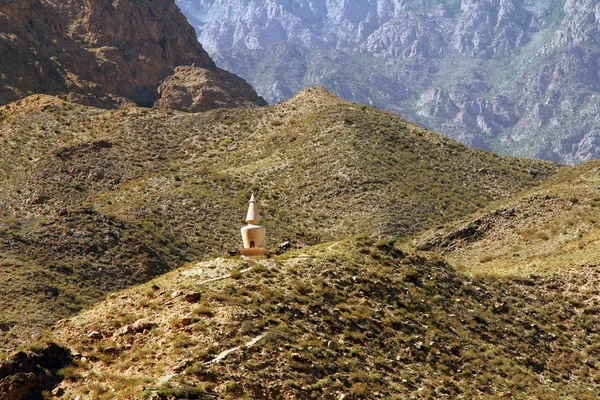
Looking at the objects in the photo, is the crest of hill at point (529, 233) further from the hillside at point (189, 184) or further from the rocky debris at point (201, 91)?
the rocky debris at point (201, 91)

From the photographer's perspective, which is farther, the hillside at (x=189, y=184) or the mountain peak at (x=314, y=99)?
the mountain peak at (x=314, y=99)

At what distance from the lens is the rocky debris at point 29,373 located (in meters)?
31.6

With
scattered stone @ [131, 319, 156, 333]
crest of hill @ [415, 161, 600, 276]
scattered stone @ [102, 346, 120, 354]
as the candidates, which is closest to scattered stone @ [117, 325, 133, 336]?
scattered stone @ [131, 319, 156, 333]

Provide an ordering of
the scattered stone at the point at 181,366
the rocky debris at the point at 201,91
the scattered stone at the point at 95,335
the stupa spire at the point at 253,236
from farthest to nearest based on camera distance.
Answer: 1. the rocky debris at the point at 201,91
2. the stupa spire at the point at 253,236
3. the scattered stone at the point at 95,335
4. the scattered stone at the point at 181,366

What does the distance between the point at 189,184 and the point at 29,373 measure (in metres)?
49.5

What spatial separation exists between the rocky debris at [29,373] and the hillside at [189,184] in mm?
18312

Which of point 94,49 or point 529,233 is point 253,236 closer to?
point 529,233

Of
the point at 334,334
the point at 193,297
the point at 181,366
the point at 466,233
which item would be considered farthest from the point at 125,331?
the point at 466,233

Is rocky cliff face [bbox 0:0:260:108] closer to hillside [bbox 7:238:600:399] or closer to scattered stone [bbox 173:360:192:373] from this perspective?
hillside [bbox 7:238:600:399]

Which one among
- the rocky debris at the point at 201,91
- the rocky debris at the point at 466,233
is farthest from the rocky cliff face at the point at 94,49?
the rocky debris at the point at 466,233

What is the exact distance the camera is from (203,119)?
10550 centimetres

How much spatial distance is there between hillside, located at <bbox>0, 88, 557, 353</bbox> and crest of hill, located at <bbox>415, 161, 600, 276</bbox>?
6.16 meters

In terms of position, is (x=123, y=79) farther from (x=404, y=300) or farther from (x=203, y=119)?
(x=404, y=300)

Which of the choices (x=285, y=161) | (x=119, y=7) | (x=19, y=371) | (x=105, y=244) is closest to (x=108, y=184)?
(x=285, y=161)
